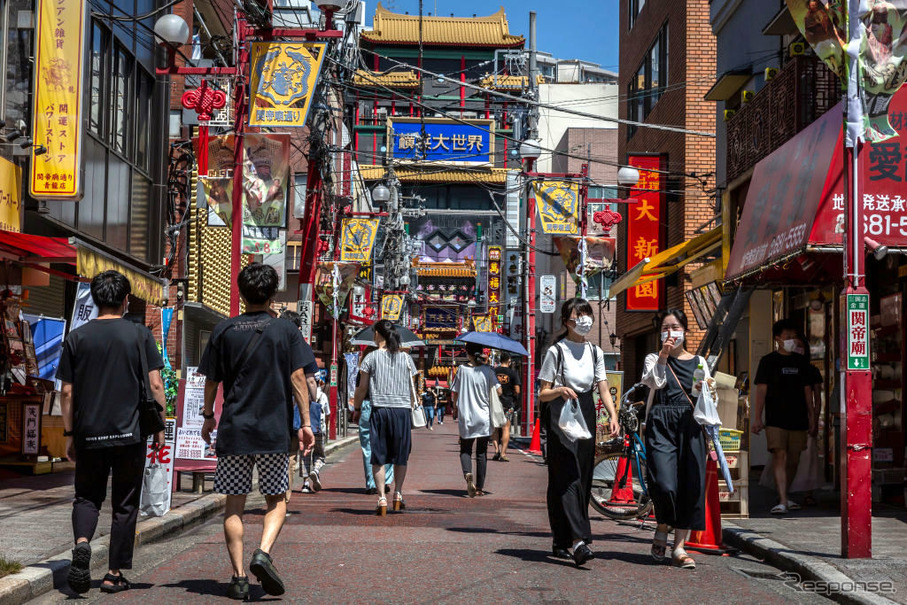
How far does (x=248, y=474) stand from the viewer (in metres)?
6.94

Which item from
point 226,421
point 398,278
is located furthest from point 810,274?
point 398,278

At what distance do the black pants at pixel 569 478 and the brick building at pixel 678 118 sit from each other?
14.5m

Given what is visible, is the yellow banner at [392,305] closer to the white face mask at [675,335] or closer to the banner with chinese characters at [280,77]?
the banner with chinese characters at [280,77]

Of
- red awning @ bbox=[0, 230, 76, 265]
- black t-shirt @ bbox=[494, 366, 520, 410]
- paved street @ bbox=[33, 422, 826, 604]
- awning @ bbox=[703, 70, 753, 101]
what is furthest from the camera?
black t-shirt @ bbox=[494, 366, 520, 410]

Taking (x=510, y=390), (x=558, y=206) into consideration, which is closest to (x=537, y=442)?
(x=510, y=390)

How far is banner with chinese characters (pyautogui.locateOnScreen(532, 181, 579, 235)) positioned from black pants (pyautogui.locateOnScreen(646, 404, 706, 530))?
59.4ft

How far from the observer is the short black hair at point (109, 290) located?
24.1 ft

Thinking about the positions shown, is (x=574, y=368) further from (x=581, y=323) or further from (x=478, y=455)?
(x=478, y=455)

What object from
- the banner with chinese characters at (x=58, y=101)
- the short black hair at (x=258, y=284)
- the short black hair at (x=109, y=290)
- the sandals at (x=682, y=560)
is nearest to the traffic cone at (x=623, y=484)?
the sandals at (x=682, y=560)

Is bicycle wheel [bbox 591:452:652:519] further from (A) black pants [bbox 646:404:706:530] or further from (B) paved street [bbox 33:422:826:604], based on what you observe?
(A) black pants [bbox 646:404:706:530]

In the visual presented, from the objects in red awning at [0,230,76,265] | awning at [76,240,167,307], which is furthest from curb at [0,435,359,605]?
red awning at [0,230,76,265]

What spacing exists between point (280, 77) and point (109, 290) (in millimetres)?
9633

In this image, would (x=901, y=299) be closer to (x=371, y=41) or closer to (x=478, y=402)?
(x=478, y=402)

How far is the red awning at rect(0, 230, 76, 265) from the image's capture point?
11.9 metres
